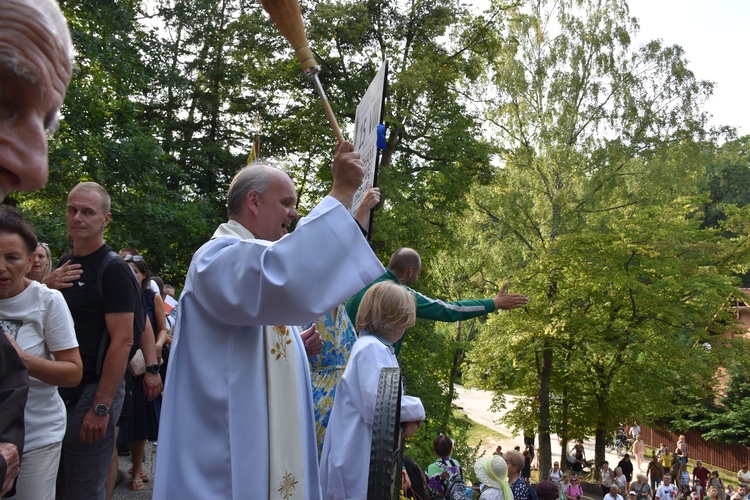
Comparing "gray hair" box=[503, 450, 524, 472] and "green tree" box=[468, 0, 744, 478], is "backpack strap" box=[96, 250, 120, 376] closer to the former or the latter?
"gray hair" box=[503, 450, 524, 472]

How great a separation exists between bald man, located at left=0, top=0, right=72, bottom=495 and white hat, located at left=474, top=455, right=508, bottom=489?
225 inches

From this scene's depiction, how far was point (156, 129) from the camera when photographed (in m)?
16.5

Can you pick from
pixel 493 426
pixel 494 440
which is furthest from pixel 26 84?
pixel 493 426

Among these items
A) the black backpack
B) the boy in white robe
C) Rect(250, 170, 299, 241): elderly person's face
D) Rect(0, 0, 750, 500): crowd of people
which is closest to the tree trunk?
the black backpack

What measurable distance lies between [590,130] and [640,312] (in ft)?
22.9

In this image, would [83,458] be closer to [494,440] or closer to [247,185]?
[247,185]

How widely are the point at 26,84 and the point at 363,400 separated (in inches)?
111

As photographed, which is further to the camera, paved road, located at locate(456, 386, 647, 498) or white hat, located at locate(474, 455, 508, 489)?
paved road, located at locate(456, 386, 647, 498)

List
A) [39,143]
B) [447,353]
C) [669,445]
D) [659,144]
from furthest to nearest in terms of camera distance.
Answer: [669,445]
[659,144]
[447,353]
[39,143]

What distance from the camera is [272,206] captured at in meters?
2.71

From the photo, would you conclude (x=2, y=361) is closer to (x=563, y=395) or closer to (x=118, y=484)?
(x=118, y=484)

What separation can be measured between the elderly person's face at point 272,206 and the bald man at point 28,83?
1726mm

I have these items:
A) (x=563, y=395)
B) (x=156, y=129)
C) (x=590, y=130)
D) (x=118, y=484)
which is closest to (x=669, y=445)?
(x=563, y=395)

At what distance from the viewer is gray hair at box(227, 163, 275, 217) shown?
8.88ft
